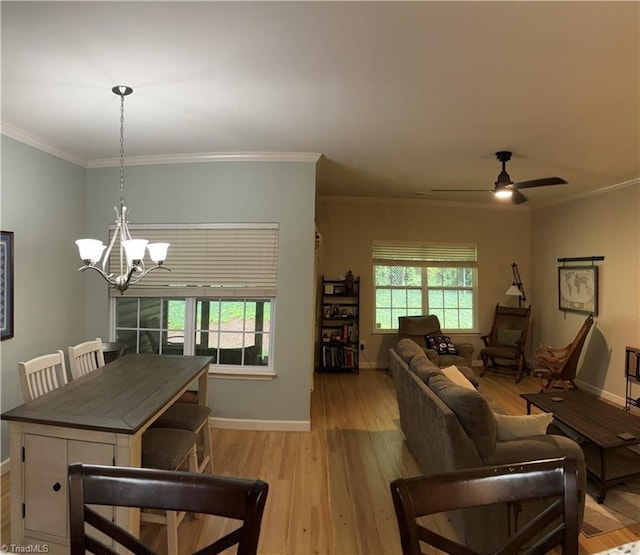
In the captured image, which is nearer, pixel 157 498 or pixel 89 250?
pixel 157 498

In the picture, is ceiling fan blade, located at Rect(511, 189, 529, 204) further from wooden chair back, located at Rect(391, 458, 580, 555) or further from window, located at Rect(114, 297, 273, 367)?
wooden chair back, located at Rect(391, 458, 580, 555)

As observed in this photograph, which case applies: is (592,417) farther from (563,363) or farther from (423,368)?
(563,363)

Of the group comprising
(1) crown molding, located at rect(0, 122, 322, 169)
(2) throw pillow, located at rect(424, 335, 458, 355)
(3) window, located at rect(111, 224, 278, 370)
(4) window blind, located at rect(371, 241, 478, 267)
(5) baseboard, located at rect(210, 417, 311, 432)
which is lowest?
(5) baseboard, located at rect(210, 417, 311, 432)

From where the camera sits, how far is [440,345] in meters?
5.16

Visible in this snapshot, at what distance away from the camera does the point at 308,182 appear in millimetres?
3461

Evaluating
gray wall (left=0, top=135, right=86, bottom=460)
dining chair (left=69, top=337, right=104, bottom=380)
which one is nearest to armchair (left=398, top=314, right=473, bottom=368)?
dining chair (left=69, top=337, right=104, bottom=380)

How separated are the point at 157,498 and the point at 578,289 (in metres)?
5.71

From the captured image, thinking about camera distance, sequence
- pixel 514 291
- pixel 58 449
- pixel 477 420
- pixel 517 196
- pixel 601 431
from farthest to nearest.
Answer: pixel 514 291
pixel 517 196
pixel 601 431
pixel 477 420
pixel 58 449

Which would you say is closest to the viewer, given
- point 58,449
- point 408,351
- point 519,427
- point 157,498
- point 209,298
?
point 157,498

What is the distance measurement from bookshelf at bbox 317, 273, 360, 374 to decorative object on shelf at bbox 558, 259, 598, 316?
297 cm

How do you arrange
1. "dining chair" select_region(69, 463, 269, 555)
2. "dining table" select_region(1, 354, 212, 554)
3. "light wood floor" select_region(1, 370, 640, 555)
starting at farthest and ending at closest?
"light wood floor" select_region(1, 370, 640, 555)
"dining table" select_region(1, 354, 212, 554)
"dining chair" select_region(69, 463, 269, 555)

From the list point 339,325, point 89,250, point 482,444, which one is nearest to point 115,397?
point 89,250

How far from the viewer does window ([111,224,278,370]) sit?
11.5 ft

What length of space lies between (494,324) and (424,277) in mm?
1298
